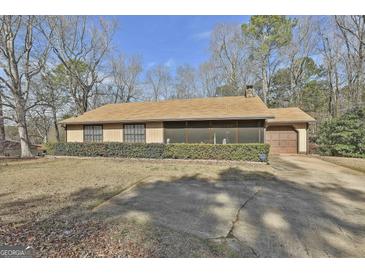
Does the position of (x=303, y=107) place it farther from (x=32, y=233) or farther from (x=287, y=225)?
(x=32, y=233)

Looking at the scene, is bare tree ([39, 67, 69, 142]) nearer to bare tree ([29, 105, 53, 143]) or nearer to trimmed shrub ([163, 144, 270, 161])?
bare tree ([29, 105, 53, 143])

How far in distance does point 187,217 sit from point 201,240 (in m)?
0.97

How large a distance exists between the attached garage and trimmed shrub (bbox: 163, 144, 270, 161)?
5.77 metres

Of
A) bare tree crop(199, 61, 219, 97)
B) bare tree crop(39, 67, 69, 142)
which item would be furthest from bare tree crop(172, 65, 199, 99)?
bare tree crop(39, 67, 69, 142)

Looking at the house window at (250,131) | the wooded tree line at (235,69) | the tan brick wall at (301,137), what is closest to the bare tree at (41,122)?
the wooded tree line at (235,69)

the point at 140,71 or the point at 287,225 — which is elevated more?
the point at 140,71

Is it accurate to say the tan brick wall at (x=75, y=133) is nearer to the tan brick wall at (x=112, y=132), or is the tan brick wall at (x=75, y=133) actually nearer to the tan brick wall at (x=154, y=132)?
the tan brick wall at (x=112, y=132)

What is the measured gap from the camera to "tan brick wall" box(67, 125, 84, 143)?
1480 centimetres

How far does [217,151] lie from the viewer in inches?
429

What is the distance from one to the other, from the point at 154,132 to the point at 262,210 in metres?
9.67

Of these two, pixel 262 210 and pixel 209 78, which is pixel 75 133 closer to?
pixel 262 210

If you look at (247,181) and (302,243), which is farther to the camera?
(247,181)
